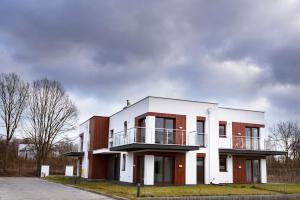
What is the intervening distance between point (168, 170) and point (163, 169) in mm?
386

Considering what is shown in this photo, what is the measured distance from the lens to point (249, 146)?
27.2 m

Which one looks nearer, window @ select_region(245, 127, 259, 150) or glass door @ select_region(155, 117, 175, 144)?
glass door @ select_region(155, 117, 175, 144)

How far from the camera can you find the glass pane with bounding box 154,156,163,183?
76.1 ft

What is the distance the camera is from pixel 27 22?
15867 millimetres

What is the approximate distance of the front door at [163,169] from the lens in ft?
76.3

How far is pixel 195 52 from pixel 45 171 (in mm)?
26589

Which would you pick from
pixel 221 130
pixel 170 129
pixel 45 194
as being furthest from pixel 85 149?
pixel 45 194

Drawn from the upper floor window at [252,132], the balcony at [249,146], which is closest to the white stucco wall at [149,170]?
the balcony at [249,146]

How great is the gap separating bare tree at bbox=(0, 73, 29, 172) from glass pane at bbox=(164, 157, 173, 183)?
915 inches

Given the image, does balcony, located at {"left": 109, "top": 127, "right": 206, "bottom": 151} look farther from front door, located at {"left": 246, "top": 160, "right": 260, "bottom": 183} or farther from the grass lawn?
front door, located at {"left": 246, "top": 160, "right": 260, "bottom": 183}

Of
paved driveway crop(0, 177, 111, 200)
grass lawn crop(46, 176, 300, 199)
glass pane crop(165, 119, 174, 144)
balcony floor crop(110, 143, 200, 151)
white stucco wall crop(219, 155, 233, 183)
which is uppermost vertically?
glass pane crop(165, 119, 174, 144)

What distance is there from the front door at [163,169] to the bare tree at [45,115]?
21928 mm

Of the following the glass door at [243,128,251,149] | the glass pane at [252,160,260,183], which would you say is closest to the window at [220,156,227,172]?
the glass door at [243,128,251,149]

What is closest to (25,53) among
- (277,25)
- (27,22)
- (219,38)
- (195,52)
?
(27,22)
